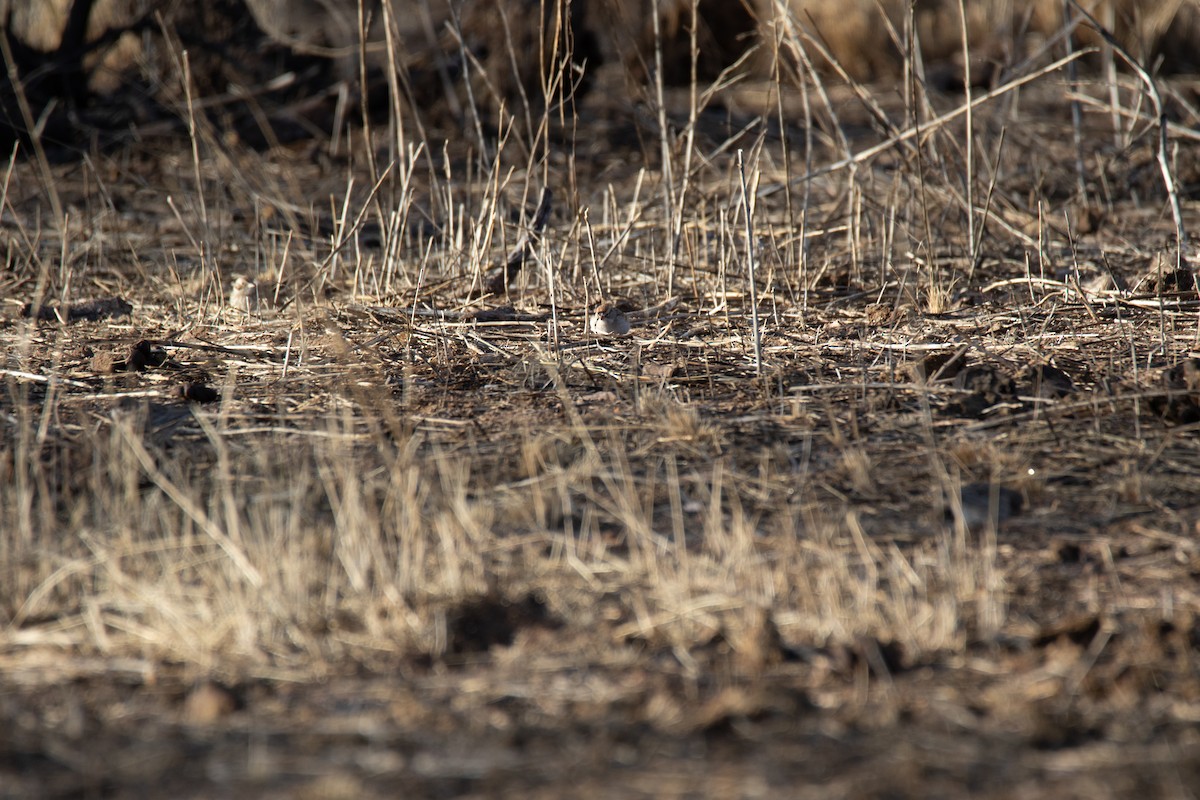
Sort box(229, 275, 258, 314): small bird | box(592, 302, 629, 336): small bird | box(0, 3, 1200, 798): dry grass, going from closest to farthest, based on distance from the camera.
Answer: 1. box(0, 3, 1200, 798): dry grass
2. box(592, 302, 629, 336): small bird
3. box(229, 275, 258, 314): small bird

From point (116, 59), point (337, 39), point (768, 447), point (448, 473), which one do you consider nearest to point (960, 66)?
point (337, 39)

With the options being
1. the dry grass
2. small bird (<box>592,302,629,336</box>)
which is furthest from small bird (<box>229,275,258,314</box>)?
small bird (<box>592,302,629,336</box>)

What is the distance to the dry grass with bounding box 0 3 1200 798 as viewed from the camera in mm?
1995

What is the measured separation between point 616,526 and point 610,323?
1613 millimetres

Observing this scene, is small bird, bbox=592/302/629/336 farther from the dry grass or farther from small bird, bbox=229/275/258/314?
small bird, bbox=229/275/258/314

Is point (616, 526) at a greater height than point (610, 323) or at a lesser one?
lesser

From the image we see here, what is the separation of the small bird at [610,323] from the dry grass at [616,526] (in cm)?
7

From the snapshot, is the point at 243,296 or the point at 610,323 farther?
the point at 243,296

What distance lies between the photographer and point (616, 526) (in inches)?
109

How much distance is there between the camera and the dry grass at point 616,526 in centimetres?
200

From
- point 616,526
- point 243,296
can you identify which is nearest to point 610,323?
point 243,296

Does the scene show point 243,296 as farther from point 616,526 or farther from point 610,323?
point 616,526

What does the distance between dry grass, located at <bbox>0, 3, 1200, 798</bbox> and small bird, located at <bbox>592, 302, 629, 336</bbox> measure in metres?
0.07

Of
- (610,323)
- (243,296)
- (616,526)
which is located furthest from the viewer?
(243,296)
